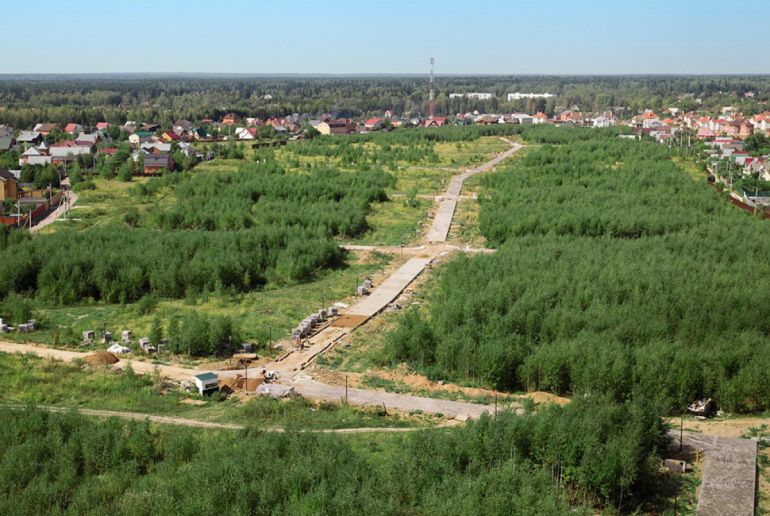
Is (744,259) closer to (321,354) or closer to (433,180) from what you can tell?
(321,354)

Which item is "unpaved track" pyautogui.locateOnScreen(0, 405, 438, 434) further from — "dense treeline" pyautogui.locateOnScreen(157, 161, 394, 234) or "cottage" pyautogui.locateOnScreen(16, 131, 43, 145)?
"cottage" pyautogui.locateOnScreen(16, 131, 43, 145)

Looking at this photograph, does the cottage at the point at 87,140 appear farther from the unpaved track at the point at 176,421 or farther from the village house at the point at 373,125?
the unpaved track at the point at 176,421

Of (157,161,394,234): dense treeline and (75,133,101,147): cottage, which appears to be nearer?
(157,161,394,234): dense treeline

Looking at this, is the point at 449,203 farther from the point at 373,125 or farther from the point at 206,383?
the point at 373,125

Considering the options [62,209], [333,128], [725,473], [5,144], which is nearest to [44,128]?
[5,144]

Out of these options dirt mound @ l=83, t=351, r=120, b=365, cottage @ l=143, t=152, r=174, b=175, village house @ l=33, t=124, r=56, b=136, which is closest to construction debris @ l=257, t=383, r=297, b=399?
dirt mound @ l=83, t=351, r=120, b=365
